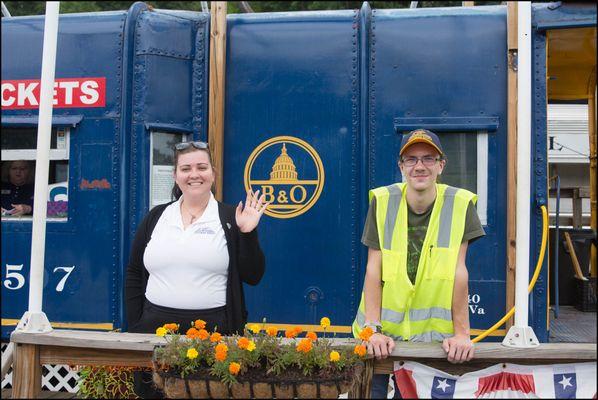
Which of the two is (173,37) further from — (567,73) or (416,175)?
(567,73)

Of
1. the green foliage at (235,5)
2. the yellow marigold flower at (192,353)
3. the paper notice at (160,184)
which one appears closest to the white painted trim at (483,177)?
the paper notice at (160,184)

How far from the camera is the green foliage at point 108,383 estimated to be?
343cm

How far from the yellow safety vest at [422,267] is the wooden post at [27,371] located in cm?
145

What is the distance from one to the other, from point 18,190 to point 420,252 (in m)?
3.45

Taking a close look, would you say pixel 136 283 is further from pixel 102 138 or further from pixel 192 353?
pixel 102 138

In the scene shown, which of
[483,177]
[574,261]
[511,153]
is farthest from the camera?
[574,261]

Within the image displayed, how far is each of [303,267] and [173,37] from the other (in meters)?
1.96

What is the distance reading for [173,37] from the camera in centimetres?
448

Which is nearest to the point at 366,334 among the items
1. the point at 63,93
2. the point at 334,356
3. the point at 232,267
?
the point at 334,356

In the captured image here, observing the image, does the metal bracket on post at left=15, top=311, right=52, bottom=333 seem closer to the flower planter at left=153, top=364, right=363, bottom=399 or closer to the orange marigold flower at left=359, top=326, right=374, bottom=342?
the flower planter at left=153, top=364, right=363, bottom=399

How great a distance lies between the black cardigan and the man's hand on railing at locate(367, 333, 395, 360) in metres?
0.70

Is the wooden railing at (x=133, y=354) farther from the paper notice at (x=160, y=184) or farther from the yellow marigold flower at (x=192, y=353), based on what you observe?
the paper notice at (x=160, y=184)

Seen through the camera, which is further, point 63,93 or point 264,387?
point 63,93

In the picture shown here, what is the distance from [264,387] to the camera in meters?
2.11
